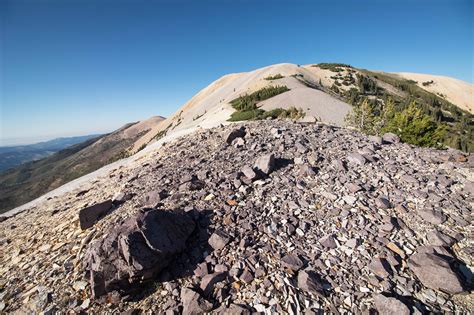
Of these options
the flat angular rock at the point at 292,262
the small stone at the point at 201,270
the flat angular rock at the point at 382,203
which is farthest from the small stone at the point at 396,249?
the small stone at the point at 201,270

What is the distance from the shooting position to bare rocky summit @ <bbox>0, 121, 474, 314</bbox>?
4739 millimetres

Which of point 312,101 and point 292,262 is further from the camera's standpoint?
point 312,101

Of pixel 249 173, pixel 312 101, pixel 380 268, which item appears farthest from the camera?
pixel 312 101

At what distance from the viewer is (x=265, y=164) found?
8.98m

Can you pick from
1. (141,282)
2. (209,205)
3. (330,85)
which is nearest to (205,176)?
(209,205)

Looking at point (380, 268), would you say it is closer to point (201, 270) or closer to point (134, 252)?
point (201, 270)

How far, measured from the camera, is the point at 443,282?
4.77 meters

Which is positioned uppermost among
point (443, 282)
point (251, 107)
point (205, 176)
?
point (251, 107)

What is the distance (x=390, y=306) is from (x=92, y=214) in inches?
329

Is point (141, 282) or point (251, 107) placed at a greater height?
point (251, 107)

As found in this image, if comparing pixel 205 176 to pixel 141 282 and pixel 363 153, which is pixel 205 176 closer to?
pixel 141 282

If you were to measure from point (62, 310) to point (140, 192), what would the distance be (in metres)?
4.38

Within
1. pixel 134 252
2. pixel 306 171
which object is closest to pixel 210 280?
pixel 134 252

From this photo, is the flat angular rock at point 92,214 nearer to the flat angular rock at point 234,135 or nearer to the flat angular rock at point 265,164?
the flat angular rock at point 265,164
